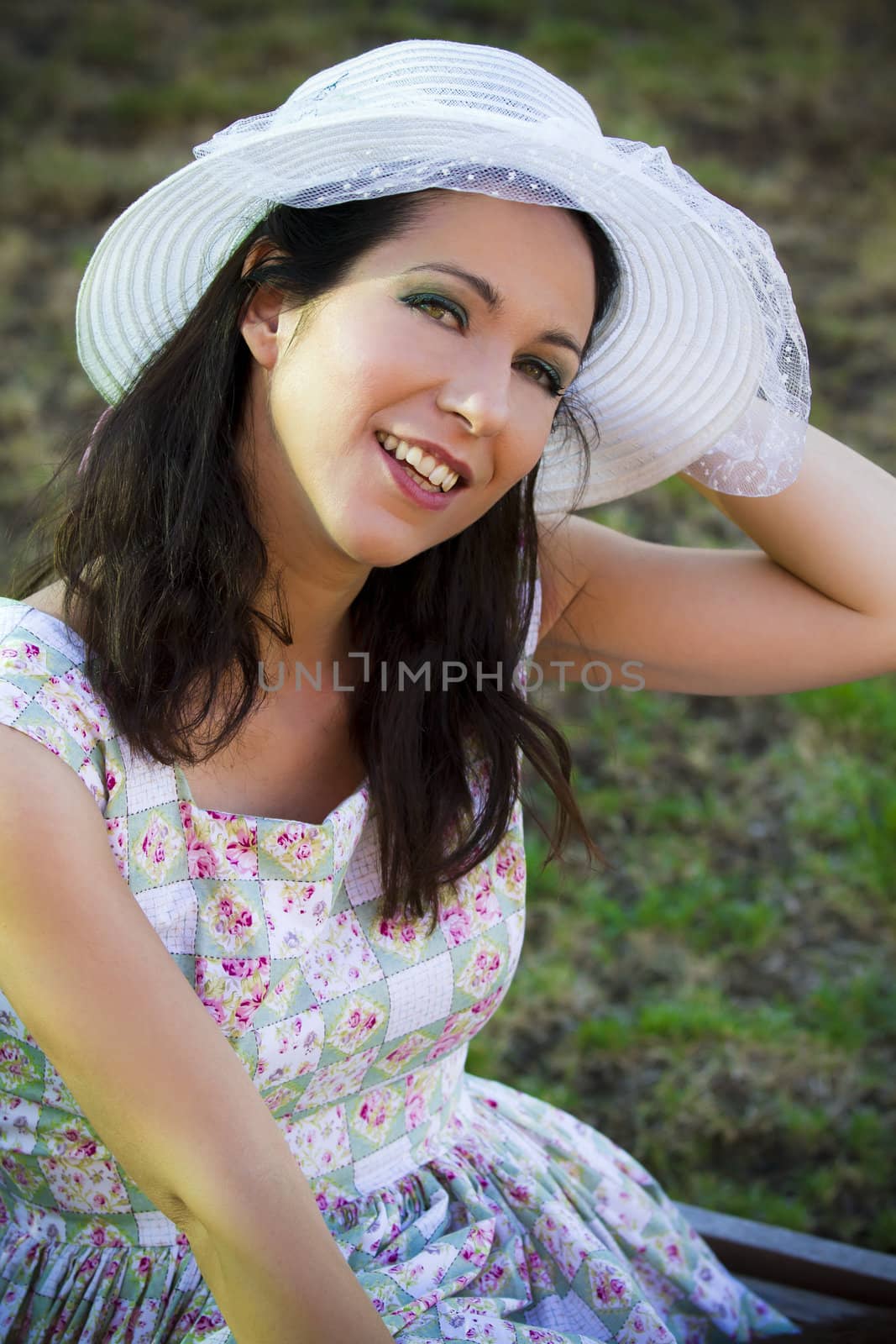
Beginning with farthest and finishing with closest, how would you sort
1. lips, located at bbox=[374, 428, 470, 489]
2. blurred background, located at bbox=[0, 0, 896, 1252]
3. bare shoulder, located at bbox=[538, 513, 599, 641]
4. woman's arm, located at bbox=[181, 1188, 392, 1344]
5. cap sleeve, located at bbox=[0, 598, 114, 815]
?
1. blurred background, located at bbox=[0, 0, 896, 1252]
2. bare shoulder, located at bbox=[538, 513, 599, 641]
3. lips, located at bbox=[374, 428, 470, 489]
4. cap sleeve, located at bbox=[0, 598, 114, 815]
5. woman's arm, located at bbox=[181, 1188, 392, 1344]

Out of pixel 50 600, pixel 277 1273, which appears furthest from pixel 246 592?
pixel 277 1273

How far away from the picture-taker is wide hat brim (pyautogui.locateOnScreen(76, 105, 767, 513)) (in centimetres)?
158

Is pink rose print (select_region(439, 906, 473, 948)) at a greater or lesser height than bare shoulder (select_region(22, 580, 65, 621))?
lesser

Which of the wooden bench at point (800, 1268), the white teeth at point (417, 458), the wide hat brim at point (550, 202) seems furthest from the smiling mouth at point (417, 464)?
the wooden bench at point (800, 1268)

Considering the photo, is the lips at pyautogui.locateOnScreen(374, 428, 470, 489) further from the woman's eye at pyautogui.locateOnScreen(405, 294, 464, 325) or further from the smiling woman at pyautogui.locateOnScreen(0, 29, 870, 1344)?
the woman's eye at pyautogui.locateOnScreen(405, 294, 464, 325)

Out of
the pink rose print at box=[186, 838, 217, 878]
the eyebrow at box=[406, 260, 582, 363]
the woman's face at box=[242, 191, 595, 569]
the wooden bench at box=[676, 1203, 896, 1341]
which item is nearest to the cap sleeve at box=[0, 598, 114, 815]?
the pink rose print at box=[186, 838, 217, 878]

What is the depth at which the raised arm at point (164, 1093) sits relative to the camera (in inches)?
54.6

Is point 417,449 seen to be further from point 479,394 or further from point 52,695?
point 52,695

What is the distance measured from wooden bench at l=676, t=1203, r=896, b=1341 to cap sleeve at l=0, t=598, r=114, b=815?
1.34 m

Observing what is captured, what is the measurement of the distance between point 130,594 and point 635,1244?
1156 mm

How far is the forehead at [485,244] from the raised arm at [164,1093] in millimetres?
718

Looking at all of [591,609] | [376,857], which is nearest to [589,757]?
[591,609]

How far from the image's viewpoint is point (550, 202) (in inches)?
64.0

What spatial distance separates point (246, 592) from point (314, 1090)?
609mm
